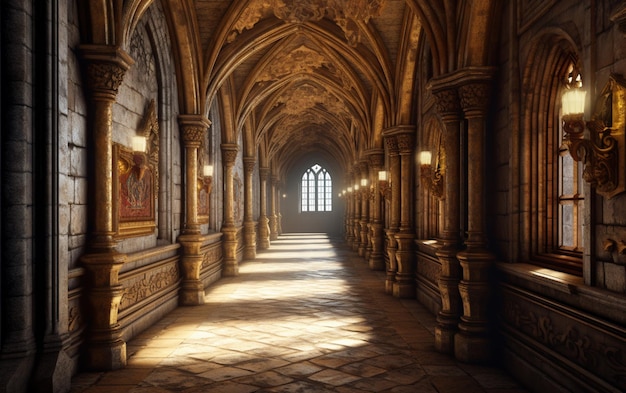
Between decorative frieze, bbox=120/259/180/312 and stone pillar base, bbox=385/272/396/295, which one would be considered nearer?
decorative frieze, bbox=120/259/180/312

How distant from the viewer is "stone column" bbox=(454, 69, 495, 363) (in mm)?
5785

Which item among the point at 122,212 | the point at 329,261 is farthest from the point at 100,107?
the point at 329,261

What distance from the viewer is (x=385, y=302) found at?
942 centimetres

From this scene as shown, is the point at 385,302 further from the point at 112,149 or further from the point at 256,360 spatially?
the point at 112,149

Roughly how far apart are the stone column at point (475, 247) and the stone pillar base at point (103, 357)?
373 cm

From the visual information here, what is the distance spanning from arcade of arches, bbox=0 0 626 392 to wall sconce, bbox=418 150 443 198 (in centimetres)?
2

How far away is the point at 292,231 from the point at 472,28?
33121 millimetres

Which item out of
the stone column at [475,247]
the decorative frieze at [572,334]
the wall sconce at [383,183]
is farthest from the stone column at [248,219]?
the decorative frieze at [572,334]

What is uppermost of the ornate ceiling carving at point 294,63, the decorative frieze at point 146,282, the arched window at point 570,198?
the ornate ceiling carving at point 294,63

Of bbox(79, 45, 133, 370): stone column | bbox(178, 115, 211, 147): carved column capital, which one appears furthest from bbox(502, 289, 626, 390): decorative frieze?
bbox(178, 115, 211, 147): carved column capital

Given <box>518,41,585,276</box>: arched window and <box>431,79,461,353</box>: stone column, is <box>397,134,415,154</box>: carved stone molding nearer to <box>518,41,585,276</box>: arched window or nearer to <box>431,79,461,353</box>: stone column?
<box>431,79,461,353</box>: stone column

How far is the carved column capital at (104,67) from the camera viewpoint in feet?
18.3

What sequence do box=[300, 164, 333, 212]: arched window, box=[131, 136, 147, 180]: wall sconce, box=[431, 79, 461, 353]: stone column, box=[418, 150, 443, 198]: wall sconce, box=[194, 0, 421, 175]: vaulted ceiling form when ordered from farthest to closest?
box=[300, 164, 333, 212]: arched window → box=[194, 0, 421, 175]: vaulted ceiling → box=[418, 150, 443, 198]: wall sconce → box=[131, 136, 147, 180]: wall sconce → box=[431, 79, 461, 353]: stone column

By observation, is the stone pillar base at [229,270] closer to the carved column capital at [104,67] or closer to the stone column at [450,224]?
the stone column at [450,224]
